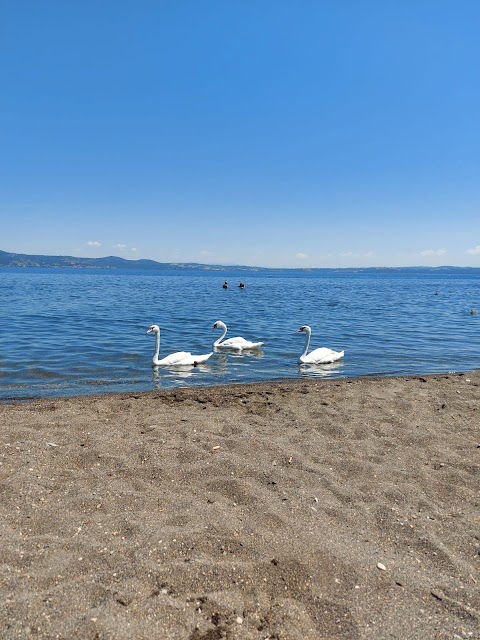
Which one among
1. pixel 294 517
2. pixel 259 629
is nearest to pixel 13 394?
pixel 294 517

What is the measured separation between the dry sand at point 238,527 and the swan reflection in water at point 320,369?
565 cm

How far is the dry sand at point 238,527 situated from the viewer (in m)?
3.61

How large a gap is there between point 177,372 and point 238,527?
32.1ft

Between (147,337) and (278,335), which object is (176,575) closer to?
(147,337)

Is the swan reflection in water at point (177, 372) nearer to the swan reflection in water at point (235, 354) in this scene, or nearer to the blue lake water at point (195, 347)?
the blue lake water at point (195, 347)

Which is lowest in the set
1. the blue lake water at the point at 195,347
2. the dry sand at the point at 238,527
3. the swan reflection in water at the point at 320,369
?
the swan reflection in water at the point at 320,369

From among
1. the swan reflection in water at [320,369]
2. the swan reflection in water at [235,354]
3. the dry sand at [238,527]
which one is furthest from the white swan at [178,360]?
the dry sand at [238,527]

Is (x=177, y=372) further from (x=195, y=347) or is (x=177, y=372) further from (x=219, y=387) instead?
(x=195, y=347)

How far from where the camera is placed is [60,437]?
7.02m

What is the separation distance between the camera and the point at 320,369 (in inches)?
587

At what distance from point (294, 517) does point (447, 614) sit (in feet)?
5.52

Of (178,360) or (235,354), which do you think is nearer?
(178,360)

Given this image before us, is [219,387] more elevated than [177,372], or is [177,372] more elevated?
[219,387]

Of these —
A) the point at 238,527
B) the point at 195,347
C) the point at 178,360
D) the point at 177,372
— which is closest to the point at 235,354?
the point at 195,347
